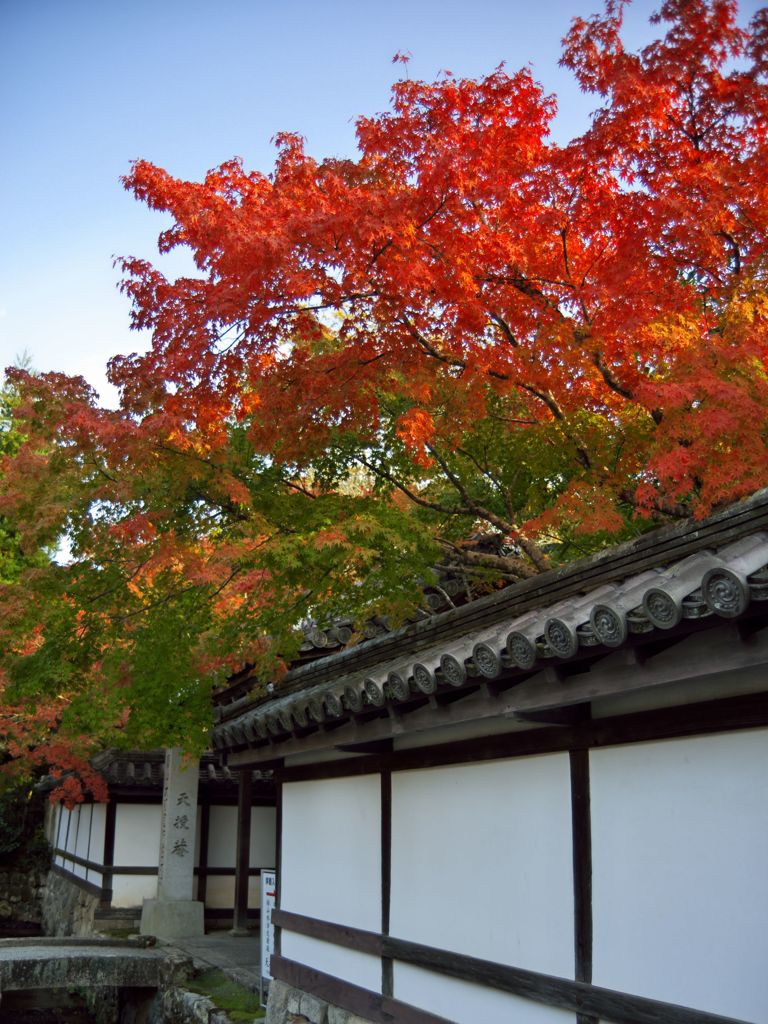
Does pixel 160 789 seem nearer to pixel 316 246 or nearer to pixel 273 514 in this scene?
pixel 273 514

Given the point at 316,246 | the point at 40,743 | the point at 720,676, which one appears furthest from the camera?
the point at 40,743

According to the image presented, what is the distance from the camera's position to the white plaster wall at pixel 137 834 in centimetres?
2020

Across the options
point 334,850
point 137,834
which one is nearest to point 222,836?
point 137,834

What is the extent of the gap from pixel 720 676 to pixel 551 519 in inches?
180

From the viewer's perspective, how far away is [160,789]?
20.4 m

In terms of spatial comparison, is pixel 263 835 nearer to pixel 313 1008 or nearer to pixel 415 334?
pixel 313 1008

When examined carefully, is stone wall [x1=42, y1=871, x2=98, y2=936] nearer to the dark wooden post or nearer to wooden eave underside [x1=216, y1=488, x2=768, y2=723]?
the dark wooden post

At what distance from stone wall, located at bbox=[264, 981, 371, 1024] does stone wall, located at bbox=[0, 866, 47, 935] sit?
64.7 feet

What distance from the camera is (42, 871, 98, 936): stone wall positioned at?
68.3 ft

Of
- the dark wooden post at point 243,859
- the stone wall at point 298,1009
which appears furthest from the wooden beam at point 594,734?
the dark wooden post at point 243,859

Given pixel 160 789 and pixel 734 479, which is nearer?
pixel 734 479

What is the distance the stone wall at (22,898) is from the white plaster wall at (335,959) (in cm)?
2002

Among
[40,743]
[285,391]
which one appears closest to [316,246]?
[285,391]

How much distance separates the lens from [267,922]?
11.8m
